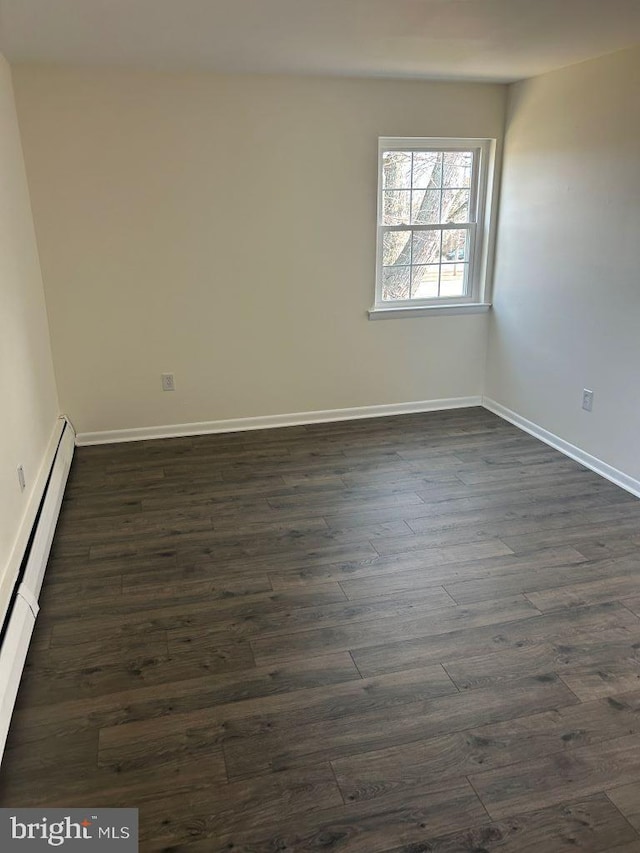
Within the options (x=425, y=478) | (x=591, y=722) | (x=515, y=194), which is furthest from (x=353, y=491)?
(x=515, y=194)

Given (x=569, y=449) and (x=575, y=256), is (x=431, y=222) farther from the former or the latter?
(x=569, y=449)

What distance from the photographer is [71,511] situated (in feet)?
11.2

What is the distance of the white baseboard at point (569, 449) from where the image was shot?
3.66 m

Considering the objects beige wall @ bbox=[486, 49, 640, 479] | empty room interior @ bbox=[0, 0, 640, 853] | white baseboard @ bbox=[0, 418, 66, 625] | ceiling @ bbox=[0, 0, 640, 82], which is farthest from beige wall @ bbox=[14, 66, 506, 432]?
white baseboard @ bbox=[0, 418, 66, 625]

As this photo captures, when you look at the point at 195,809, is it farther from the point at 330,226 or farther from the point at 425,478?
the point at 330,226

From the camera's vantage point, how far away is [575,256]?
3930mm

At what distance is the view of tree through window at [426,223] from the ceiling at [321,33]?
0.75 meters

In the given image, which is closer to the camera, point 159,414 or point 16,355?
point 16,355

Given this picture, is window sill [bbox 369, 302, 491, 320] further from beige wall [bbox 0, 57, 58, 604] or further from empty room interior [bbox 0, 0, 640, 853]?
beige wall [bbox 0, 57, 58, 604]

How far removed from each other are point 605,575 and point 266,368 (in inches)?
103

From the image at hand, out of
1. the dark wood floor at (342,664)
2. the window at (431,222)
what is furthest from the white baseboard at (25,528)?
the window at (431,222)

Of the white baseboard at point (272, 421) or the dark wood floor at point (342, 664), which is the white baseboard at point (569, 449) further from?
the white baseboard at point (272, 421)

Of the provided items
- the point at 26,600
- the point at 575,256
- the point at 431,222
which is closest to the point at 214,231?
the point at 431,222

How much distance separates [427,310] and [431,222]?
631 millimetres
